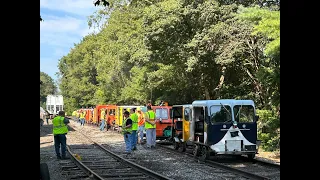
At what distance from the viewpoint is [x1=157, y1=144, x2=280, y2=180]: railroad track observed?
1031cm

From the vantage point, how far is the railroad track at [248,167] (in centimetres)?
1031

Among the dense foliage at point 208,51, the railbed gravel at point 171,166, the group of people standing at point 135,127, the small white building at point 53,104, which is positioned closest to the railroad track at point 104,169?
the railbed gravel at point 171,166

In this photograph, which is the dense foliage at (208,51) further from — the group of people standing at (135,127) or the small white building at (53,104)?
the small white building at (53,104)

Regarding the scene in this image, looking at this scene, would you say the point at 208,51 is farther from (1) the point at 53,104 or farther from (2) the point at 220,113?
(1) the point at 53,104

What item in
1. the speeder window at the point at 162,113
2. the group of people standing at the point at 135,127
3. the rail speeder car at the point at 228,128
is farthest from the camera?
the speeder window at the point at 162,113

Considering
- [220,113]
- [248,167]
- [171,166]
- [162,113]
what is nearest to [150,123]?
[162,113]

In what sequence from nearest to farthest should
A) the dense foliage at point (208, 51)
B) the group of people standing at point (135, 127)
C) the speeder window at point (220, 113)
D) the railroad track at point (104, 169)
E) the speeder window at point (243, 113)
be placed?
the railroad track at point (104, 169) < the speeder window at point (220, 113) < the speeder window at point (243, 113) < the group of people standing at point (135, 127) < the dense foliage at point (208, 51)

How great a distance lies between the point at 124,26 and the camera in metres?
40.6

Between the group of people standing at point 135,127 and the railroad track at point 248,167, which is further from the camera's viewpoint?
the group of people standing at point 135,127

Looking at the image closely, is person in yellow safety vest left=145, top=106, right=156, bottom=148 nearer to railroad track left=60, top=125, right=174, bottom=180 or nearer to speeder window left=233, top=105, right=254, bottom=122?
railroad track left=60, top=125, right=174, bottom=180

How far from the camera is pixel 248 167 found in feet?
40.2

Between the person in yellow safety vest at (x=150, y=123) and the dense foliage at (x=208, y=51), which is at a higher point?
the dense foliage at (x=208, y=51)
